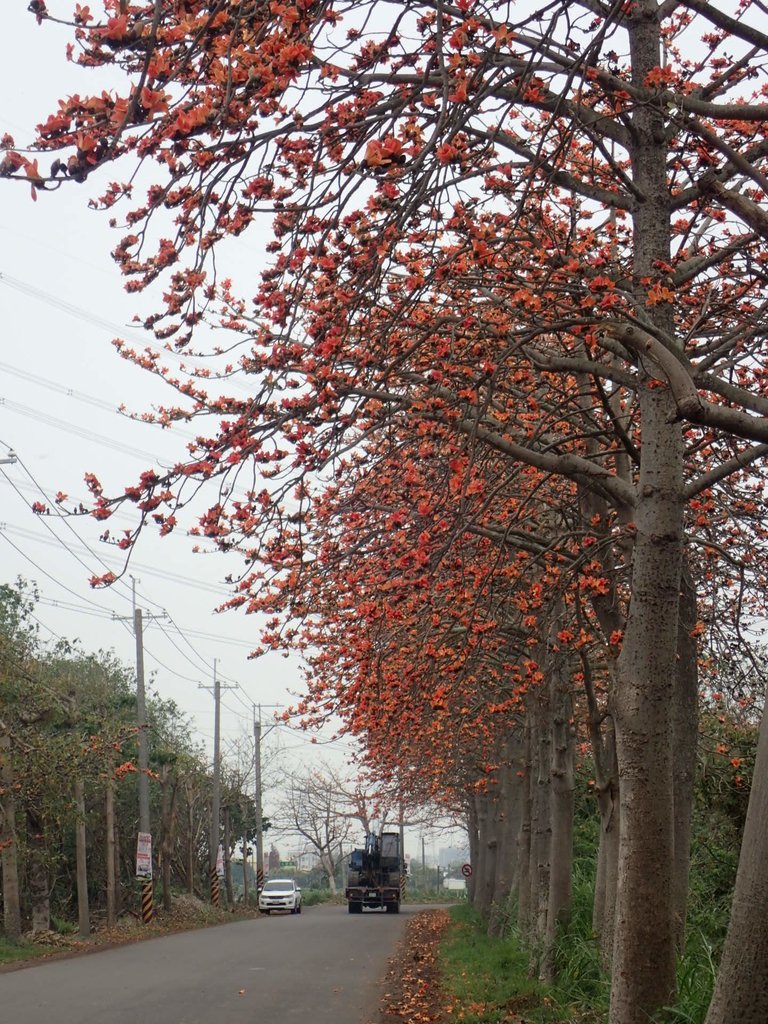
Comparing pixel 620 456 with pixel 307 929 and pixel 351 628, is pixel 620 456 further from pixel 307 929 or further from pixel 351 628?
pixel 307 929

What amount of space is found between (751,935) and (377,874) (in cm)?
4302

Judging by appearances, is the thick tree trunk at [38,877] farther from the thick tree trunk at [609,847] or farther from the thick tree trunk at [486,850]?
the thick tree trunk at [609,847]

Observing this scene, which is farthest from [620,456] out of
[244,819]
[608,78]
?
[244,819]

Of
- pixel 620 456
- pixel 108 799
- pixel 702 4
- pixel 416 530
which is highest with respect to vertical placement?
pixel 702 4

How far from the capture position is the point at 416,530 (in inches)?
380

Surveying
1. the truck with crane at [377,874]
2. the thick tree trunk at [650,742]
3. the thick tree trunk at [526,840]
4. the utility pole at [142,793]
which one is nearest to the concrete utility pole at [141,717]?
the utility pole at [142,793]

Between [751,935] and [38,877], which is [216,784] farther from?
[751,935]

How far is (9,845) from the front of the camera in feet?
75.2

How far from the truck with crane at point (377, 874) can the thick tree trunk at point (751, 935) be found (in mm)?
41630

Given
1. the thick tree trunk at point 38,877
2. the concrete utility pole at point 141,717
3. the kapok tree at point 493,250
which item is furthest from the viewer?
the concrete utility pole at point 141,717

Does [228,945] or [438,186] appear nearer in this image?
[438,186]

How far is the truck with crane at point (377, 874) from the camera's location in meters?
45.8

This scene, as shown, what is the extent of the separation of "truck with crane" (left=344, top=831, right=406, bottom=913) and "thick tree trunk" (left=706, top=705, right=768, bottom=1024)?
41.6m

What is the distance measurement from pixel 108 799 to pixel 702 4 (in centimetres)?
2765
